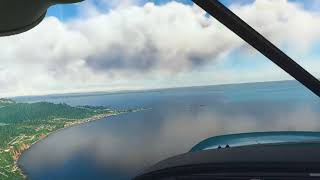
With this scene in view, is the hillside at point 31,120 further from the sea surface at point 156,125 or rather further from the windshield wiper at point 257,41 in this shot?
the windshield wiper at point 257,41

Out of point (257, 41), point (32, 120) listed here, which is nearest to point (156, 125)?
point (32, 120)

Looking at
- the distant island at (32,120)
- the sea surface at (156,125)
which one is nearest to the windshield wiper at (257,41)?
the sea surface at (156,125)

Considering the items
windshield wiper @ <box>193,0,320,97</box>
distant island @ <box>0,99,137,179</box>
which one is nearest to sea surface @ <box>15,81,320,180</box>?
distant island @ <box>0,99,137,179</box>

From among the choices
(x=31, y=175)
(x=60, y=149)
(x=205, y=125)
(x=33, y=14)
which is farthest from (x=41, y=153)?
(x=33, y=14)

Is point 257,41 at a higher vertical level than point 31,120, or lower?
higher

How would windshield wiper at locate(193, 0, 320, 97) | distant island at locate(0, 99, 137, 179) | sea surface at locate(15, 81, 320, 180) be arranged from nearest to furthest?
windshield wiper at locate(193, 0, 320, 97) → sea surface at locate(15, 81, 320, 180) → distant island at locate(0, 99, 137, 179)

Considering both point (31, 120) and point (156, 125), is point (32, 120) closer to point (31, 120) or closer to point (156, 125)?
point (31, 120)

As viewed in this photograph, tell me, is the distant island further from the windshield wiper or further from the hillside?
the windshield wiper
